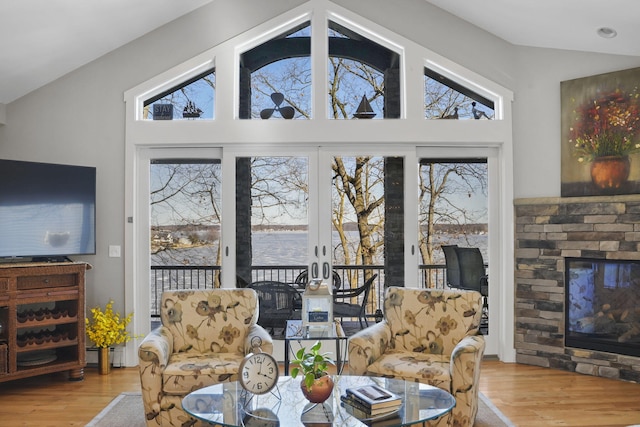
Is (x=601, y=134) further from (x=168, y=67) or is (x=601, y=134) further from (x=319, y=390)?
(x=168, y=67)

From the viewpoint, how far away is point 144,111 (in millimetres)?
5375

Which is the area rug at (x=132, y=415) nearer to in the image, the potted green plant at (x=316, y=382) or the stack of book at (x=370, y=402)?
the stack of book at (x=370, y=402)

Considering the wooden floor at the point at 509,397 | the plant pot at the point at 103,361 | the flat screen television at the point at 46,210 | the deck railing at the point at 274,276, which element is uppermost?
the flat screen television at the point at 46,210

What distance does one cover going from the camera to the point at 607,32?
15.1 ft

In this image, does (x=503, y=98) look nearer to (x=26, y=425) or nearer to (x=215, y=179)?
(x=215, y=179)

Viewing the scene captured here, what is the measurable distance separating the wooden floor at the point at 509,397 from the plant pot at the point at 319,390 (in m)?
1.66

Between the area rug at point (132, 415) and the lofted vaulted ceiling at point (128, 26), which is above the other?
the lofted vaulted ceiling at point (128, 26)

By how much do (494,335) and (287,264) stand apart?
2.07 meters

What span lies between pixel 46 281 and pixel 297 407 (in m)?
2.83

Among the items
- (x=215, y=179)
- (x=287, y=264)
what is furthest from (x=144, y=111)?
(x=287, y=264)

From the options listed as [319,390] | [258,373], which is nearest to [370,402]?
[319,390]

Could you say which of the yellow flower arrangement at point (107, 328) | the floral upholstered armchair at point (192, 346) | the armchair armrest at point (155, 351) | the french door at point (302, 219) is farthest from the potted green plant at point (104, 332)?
the armchair armrest at point (155, 351)

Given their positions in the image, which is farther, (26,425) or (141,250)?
(141,250)

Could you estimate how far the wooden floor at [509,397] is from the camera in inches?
150
